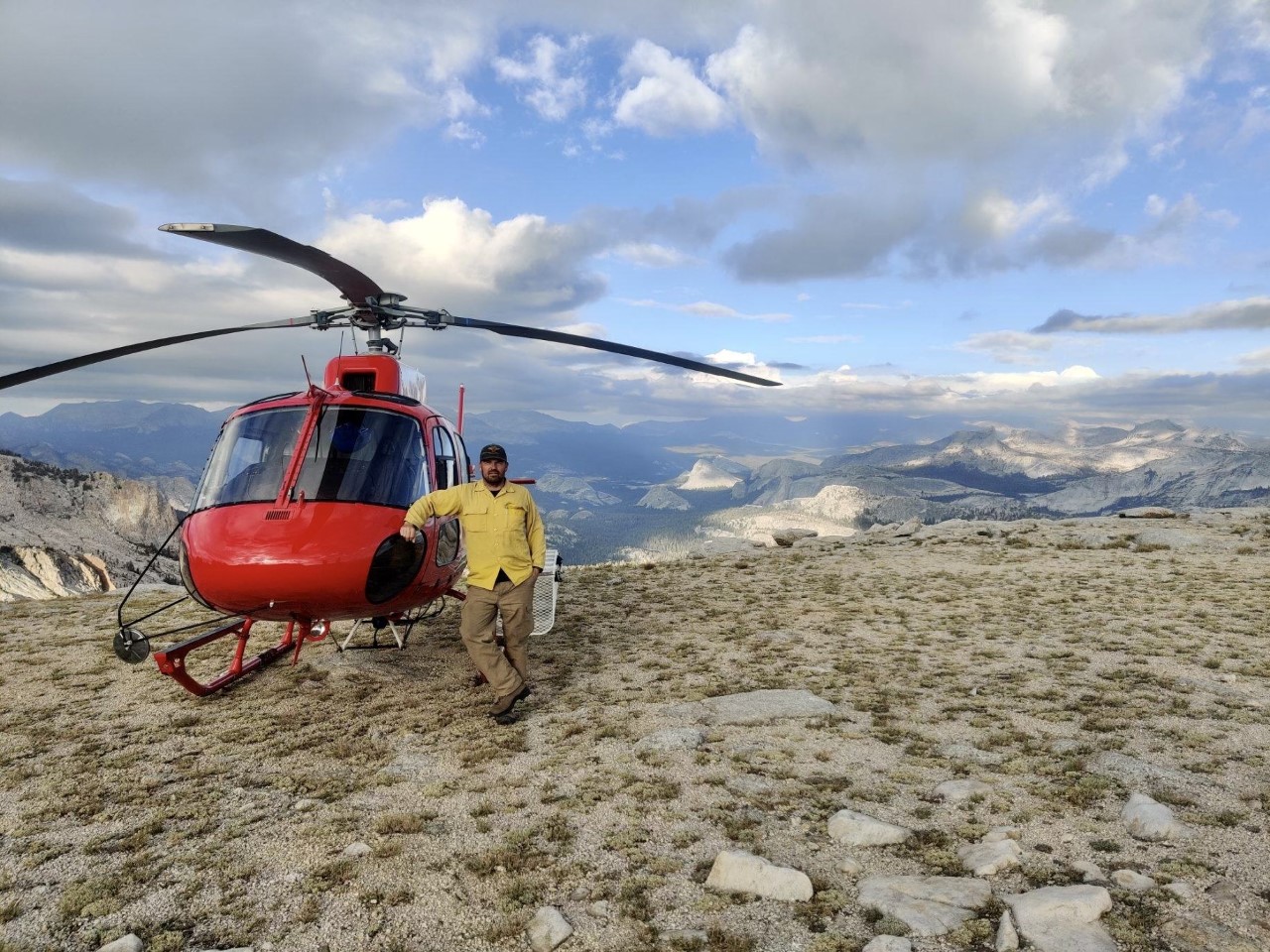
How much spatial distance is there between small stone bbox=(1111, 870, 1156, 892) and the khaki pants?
6.12 metres

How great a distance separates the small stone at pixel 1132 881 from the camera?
14.0ft

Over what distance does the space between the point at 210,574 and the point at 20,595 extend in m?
55.5

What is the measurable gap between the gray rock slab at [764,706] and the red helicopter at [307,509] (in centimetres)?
424

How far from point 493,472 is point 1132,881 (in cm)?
709

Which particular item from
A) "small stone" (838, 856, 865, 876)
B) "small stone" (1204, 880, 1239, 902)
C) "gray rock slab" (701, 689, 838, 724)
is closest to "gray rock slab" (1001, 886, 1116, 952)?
"small stone" (1204, 880, 1239, 902)

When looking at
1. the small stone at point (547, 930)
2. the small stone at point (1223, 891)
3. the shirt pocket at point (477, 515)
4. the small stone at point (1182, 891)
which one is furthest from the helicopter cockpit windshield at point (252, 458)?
the small stone at point (1223, 891)

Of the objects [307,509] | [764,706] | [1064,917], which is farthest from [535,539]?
[1064,917]

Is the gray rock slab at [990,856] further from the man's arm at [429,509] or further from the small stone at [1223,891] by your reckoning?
the man's arm at [429,509]

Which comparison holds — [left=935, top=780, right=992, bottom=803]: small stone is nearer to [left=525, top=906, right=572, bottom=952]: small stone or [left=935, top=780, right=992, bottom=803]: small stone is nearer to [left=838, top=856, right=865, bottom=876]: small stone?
[left=838, top=856, right=865, bottom=876]: small stone

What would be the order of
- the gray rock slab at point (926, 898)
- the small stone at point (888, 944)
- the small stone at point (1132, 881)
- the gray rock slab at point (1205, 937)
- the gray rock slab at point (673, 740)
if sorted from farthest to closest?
the gray rock slab at point (673, 740) < the small stone at point (1132, 881) < the gray rock slab at point (926, 898) < the small stone at point (888, 944) < the gray rock slab at point (1205, 937)

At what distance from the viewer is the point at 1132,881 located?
433cm

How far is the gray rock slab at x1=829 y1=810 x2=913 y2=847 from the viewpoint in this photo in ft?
16.8

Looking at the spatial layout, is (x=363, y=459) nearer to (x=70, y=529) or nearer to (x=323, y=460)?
(x=323, y=460)

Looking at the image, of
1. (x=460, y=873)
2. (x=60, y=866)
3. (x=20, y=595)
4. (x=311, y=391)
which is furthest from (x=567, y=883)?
(x=20, y=595)
